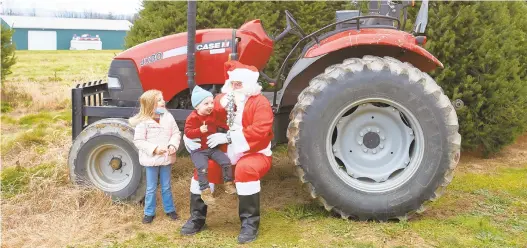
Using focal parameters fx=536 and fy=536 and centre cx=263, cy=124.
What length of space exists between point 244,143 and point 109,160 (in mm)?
1468

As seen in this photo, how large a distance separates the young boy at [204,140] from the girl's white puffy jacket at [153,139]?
0.24m

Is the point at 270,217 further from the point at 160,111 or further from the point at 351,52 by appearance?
→ the point at 351,52

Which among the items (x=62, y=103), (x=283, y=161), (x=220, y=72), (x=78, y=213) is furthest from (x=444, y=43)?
(x=62, y=103)

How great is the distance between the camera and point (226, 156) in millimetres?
3922

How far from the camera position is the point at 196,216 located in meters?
3.90

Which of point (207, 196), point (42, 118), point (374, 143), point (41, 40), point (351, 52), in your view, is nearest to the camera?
point (207, 196)

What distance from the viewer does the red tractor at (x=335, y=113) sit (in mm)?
3867

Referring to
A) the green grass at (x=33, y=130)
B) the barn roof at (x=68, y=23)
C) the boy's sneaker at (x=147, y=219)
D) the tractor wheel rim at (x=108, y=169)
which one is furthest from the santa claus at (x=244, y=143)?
the barn roof at (x=68, y=23)

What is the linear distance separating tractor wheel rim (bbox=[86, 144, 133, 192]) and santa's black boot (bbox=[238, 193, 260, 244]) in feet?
3.94

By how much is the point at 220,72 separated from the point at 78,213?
164cm

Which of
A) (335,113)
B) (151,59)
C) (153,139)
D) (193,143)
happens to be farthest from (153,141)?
(335,113)

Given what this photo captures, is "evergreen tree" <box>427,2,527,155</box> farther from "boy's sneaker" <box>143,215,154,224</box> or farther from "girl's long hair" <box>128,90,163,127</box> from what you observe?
"boy's sneaker" <box>143,215,154,224</box>

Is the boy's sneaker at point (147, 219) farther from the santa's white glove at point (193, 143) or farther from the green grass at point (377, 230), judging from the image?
the santa's white glove at point (193, 143)

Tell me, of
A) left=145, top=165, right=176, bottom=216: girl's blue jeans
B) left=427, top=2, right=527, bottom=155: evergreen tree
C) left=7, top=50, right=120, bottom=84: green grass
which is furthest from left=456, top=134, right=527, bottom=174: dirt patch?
left=7, top=50, right=120, bottom=84: green grass
